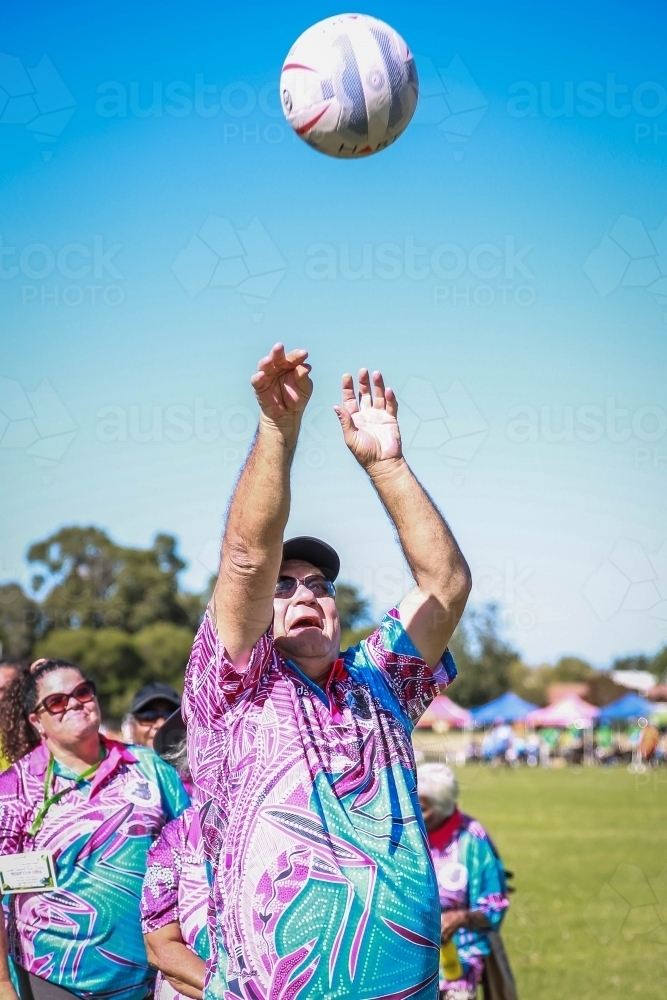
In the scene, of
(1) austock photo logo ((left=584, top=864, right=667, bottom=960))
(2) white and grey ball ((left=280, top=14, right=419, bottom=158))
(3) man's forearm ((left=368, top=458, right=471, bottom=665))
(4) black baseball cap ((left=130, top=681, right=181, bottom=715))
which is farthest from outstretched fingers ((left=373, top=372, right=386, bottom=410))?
(1) austock photo logo ((left=584, top=864, right=667, bottom=960))

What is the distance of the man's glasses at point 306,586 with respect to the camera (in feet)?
12.0

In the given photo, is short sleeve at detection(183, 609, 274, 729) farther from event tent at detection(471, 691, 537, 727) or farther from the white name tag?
event tent at detection(471, 691, 537, 727)

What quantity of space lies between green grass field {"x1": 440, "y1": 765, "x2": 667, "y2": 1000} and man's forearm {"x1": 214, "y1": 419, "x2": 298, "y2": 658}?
7.05m

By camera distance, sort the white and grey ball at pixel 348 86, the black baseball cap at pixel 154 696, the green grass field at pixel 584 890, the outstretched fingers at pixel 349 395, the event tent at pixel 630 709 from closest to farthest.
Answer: the outstretched fingers at pixel 349 395 → the white and grey ball at pixel 348 86 → the black baseball cap at pixel 154 696 → the green grass field at pixel 584 890 → the event tent at pixel 630 709

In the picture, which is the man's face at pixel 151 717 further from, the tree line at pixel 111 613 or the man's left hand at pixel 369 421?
the tree line at pixel 111 613

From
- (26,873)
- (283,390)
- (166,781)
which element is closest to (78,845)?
(26,873)

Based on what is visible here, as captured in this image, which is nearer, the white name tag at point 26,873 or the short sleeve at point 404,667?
the short sleeve at point 404,667

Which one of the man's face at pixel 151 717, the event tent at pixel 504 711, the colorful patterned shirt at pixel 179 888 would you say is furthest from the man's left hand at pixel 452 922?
the event tent at pixel 504 711

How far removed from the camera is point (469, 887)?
6.15 metres

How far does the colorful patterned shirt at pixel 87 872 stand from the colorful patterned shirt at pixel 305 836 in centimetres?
180

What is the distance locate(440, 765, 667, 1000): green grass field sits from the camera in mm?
9641

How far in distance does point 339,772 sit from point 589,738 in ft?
170

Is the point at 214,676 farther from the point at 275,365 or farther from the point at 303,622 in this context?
the point at 275,365

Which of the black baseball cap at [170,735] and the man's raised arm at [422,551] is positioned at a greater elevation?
the man's raised arm at [422,551]
